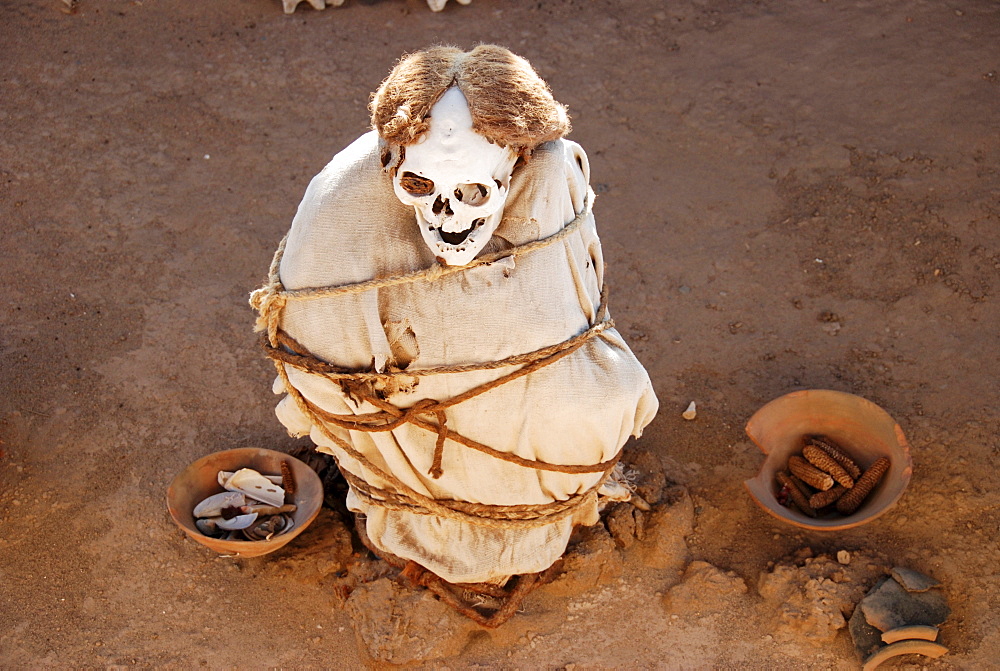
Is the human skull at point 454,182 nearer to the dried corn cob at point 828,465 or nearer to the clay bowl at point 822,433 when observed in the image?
the clay bowl at point 822,433

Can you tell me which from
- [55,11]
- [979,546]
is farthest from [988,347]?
[55,11]

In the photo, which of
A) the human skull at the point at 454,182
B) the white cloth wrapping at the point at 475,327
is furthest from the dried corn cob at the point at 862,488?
the human skull at the point at 454,182

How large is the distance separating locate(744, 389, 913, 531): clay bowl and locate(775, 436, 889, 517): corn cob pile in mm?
35

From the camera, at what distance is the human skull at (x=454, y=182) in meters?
2.72

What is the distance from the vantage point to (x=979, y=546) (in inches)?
148

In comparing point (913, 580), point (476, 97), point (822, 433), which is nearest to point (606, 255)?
point (822, 433)

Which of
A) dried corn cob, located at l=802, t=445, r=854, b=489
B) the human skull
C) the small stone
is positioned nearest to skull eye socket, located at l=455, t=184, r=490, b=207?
the human skull

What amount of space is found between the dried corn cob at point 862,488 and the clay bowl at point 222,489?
2.20m

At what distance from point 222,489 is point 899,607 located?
2806 mm

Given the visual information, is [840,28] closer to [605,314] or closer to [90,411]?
[605,314]

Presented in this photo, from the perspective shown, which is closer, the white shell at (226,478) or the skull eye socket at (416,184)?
A: the skull eye socket at (416,184)

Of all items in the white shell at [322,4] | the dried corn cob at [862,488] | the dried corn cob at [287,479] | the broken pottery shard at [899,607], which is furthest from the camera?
the white shell at [322,4]

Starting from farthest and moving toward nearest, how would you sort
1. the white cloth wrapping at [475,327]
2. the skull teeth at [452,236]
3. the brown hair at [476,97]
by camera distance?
the white cloth wrapping at [475,327] < the skull teeth at [452,236] < the brown hair at [476,97]

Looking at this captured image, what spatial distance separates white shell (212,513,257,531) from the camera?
12.2 feet
